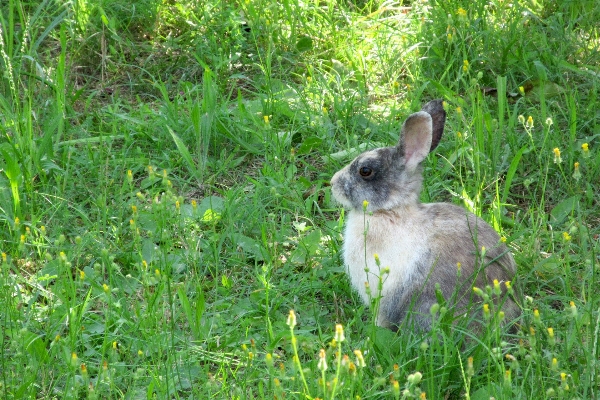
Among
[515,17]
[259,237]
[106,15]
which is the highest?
[515,17]

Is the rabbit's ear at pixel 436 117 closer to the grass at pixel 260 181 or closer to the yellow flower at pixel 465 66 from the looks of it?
the grass at pixel 260 181

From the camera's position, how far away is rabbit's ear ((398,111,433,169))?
437 cm

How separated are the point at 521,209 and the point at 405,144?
3.08ft

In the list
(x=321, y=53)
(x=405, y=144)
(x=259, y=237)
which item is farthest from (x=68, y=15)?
(x=405, y=144)

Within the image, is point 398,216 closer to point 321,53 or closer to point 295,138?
point 295,138

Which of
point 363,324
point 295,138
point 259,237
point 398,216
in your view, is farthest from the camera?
point 295,138

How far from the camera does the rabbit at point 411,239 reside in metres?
3.98

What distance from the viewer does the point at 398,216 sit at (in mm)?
4316

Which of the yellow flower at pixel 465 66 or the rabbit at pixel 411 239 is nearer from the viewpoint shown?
the rabbit at pixel 411 239

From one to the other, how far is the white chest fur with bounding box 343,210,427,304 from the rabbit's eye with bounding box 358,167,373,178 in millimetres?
188

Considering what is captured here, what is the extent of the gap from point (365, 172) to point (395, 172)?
5.4 inches

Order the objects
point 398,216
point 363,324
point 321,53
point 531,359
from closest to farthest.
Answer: point 531,359 → point 363,324 → point 398,216 → point 321,53

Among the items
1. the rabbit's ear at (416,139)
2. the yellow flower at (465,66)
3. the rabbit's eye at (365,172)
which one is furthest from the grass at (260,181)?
the rabbit's eye at (365,172)

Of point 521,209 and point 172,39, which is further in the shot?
point 172,39
